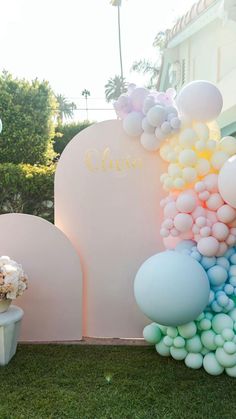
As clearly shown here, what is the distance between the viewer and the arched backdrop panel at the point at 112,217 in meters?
3.53

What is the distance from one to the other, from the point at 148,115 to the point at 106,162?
59cm

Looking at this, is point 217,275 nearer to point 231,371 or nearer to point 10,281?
point 231,371

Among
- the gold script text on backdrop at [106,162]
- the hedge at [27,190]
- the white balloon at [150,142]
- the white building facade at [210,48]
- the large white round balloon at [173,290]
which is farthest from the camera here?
the white building facade at [210,48]

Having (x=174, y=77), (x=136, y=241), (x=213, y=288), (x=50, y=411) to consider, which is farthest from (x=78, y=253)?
(x=174, y=77)

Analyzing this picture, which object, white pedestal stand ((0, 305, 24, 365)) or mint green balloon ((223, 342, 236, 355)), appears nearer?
mint green balloon ((223, 342, 236, 355))

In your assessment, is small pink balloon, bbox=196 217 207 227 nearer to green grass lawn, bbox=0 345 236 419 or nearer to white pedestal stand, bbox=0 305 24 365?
green grass lawn, bbox=0 345 236 419

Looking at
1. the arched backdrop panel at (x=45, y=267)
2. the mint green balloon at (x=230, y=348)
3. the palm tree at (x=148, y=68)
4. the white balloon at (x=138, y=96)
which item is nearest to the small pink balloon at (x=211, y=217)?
the mint green balloon at (x=230, y=348)

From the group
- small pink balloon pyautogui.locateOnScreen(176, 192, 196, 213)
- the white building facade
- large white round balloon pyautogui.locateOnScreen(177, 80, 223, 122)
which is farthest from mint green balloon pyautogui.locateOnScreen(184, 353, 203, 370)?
the white building facade

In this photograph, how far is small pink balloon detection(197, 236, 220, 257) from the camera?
2.91 metres

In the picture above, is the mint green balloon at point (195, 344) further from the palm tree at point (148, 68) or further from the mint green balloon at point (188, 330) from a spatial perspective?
the palm tree at point (148, 68)

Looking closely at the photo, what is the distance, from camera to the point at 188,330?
9.52 ft

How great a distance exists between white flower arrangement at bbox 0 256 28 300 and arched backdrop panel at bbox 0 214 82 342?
39 centimetres

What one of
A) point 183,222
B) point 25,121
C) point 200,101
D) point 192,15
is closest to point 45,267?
point 183,222

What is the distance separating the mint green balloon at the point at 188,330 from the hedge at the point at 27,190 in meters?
3.44
